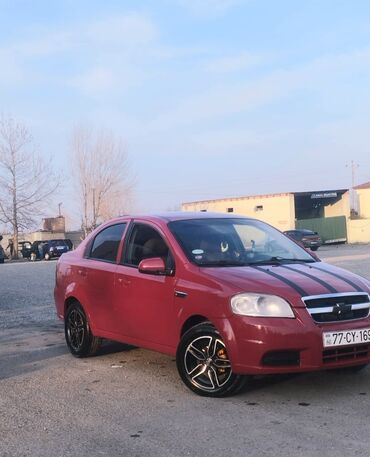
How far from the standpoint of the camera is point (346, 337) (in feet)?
16.5

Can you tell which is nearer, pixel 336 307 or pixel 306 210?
pixel 336 307

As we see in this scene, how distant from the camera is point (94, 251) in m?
7.22

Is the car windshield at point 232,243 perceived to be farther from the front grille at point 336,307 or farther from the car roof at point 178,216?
the front grille at point 336,307

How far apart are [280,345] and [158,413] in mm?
1106

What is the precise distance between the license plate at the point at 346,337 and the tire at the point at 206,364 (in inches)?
30.0

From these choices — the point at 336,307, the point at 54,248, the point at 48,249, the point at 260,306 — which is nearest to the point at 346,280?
the point at 336,307

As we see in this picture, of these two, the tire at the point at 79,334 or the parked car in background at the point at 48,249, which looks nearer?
the tire at the point at 79,334

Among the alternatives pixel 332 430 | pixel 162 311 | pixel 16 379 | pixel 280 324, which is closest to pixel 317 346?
pixel 280 324

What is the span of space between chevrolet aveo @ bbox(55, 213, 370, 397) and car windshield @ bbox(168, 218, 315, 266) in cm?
1

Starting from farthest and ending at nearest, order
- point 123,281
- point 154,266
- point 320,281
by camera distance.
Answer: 1. point 123,281
2. point 154,266
3. point 320,281

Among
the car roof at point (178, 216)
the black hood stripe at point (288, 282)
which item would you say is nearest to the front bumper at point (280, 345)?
the black hood stripe at point (288, 282)

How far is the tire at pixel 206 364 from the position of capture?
520cm

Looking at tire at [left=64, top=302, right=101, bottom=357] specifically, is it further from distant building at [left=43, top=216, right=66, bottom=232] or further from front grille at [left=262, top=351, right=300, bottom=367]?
distant building at [left=43, top=216, right=66, bottom=232]

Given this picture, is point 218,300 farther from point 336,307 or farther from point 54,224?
point 54,224
